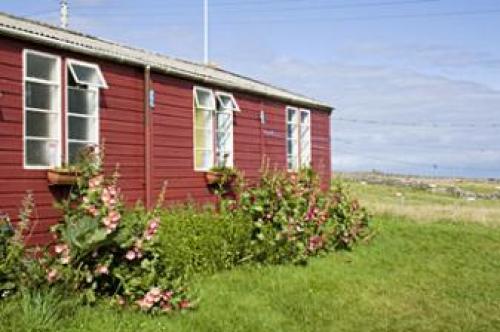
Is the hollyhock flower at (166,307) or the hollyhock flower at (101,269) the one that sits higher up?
the hollyhock flower at (101,269)

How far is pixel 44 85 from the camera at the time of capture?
10.4 metres

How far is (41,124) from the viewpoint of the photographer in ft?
33.9

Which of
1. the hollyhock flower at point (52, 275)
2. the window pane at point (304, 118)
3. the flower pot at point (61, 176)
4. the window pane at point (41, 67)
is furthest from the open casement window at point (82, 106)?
the window pane at point (304, 118)

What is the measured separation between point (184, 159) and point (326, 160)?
27.7ft

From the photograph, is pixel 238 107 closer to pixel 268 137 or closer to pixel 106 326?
pixel 268 137

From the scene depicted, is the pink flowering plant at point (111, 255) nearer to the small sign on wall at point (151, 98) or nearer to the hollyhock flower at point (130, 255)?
Result: the hollyhock flower at point (130, 255)

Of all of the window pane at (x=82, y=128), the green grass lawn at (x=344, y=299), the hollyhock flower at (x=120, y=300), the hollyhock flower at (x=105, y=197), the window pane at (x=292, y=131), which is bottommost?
the green grass lawn at (x=344, y=299)

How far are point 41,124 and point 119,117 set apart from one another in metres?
1.86

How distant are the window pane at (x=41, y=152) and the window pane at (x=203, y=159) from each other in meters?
4.41

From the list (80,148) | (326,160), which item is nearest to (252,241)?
(80,148)

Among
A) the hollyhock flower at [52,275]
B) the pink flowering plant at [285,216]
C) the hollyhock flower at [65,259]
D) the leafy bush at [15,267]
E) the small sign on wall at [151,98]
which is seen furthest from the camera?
the small sign on wall at [151,98]

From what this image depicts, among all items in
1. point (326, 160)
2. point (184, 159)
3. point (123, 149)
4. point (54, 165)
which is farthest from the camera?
point (326, 160)

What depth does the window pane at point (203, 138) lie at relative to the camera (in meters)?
14.6

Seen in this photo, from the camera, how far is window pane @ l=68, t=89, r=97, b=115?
10.9 metres
